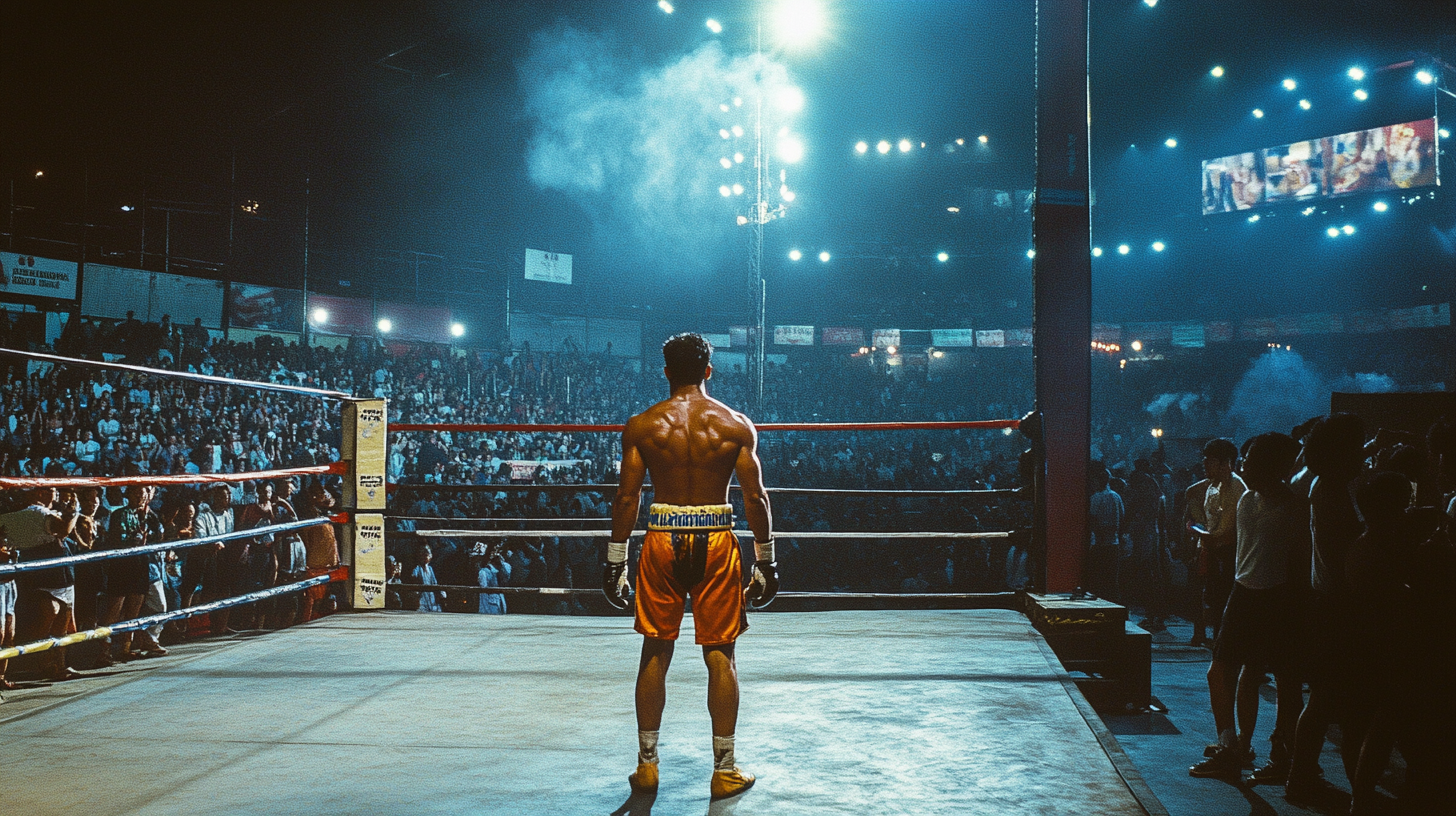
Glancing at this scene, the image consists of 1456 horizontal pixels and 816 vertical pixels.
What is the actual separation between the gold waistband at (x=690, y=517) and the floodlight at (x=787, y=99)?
17.9m

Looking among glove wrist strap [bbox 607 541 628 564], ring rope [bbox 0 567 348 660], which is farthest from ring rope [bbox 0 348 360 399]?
glove wrist strap [bbox 607 541 628 564]

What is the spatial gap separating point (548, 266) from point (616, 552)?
2452 cm

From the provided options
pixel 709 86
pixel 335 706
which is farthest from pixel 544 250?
pixel 335 706

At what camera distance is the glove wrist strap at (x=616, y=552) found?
2564 mm

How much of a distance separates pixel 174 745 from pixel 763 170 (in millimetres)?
18733

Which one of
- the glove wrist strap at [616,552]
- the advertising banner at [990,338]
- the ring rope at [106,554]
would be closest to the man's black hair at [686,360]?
the glove wrist strap at [616,552]

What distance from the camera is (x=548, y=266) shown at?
85.7ft

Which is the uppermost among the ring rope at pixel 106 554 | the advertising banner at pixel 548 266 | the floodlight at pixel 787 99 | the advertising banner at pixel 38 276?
the floodlight at pixel 787 99

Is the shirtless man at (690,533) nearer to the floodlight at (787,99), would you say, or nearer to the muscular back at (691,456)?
the muscular back at (691,456)

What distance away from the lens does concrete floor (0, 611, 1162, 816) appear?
229 centimetres

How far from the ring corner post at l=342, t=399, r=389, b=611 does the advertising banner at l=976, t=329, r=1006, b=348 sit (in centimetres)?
2620

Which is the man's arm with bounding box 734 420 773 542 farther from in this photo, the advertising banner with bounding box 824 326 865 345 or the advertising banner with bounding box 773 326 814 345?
the advertising banner with bounding box 824 326 865 345

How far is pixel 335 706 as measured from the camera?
3.22 meters

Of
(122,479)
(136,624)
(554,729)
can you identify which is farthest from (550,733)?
(122,479)
